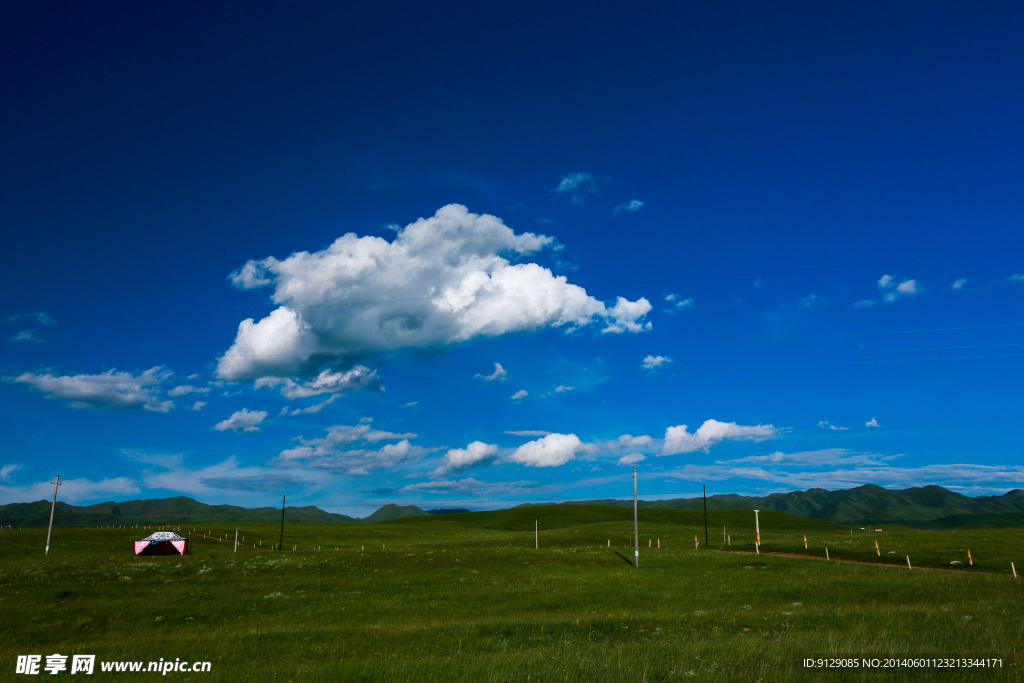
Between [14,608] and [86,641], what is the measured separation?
12.0 meters

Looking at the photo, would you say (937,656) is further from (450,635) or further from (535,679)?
(450,635)

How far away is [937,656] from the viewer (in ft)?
50.6

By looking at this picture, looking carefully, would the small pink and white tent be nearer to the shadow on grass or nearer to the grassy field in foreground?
the grassy field in foreground

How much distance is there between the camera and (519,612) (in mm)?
34250

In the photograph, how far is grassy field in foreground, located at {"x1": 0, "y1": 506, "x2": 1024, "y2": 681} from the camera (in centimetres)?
1695

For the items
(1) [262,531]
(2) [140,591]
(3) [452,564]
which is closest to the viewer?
(2) [140,591]

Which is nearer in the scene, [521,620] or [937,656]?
[937,656]

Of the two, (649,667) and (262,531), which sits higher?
(649,667)

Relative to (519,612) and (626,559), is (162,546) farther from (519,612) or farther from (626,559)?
(519,612)

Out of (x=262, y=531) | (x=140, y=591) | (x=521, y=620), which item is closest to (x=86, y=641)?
(x=140, y=591)

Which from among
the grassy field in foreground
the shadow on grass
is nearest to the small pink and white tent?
the grassy field in foreground

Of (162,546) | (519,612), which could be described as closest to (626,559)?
(519,612)

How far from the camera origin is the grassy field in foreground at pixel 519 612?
55.6 feet

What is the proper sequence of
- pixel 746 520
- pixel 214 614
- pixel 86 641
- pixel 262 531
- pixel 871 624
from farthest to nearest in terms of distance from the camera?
pixel 746 520, pixel 262 531, pixel 214 614, pixel 86 641, pixel 871 624
